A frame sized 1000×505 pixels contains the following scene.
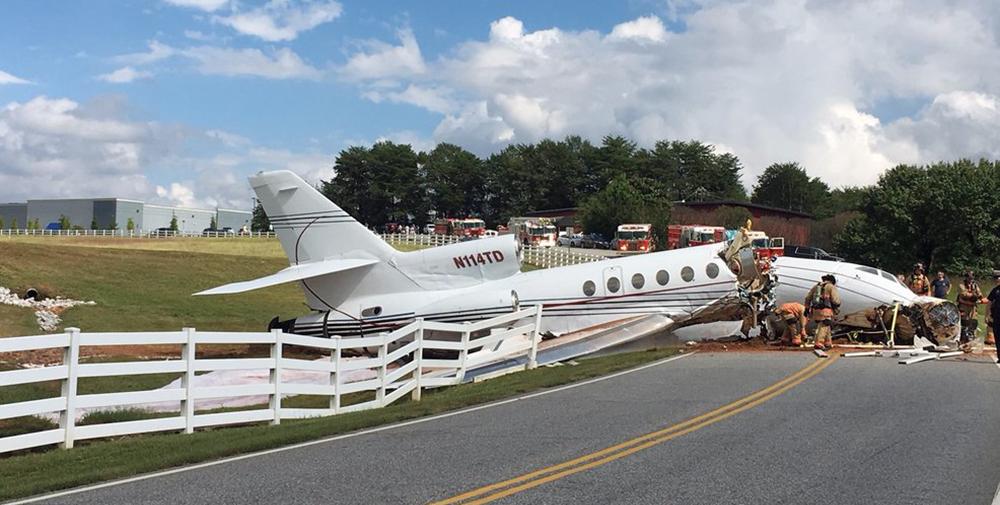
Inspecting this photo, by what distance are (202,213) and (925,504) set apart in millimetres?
187677

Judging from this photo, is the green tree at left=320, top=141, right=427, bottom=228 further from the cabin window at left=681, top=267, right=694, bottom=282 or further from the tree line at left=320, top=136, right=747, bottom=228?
the cabin window at left=681, top=267, right=694, bottom=282

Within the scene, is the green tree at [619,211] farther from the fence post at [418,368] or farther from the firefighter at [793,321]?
the fence post at [418,368]

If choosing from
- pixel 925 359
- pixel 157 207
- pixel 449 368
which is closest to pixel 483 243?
pixel 449 368

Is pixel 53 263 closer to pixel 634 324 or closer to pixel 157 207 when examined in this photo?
pixel 634 324

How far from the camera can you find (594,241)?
88.8m

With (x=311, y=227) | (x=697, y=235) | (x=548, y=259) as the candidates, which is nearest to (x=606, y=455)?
(x=311, y=227)

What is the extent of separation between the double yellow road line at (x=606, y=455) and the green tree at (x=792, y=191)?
Answer: 13273 centimetres

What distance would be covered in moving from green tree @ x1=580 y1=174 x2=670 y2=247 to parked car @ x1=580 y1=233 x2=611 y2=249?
138cm

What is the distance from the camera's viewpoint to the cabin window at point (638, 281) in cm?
2084

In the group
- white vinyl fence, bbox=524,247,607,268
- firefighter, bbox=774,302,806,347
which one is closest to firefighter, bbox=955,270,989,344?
firefighter, bbox=774,302,806,347

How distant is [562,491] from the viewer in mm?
7344

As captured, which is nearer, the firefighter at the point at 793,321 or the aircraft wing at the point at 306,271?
the aircraft wing at the point at 306,271

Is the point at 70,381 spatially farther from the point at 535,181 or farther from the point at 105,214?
the point at 105,214

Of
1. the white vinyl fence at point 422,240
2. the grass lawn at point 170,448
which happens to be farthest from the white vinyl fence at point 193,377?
the white vinyl fence at point 422,240
